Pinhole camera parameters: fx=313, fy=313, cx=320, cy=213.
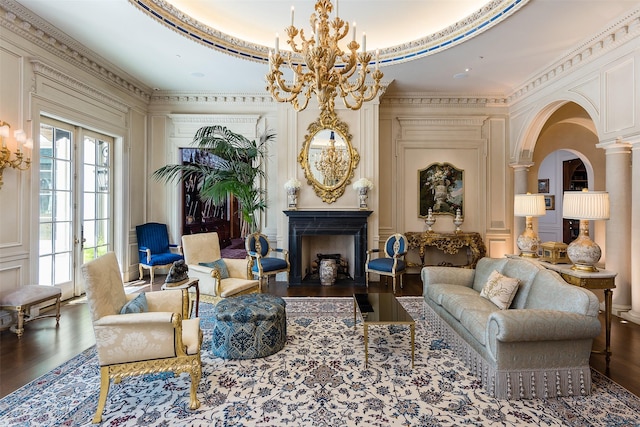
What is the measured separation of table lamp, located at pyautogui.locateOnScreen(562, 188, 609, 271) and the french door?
6.08m

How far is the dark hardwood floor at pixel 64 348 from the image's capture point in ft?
8.23

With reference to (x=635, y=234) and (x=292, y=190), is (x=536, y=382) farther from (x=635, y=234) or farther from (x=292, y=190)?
(x=292, y=190)

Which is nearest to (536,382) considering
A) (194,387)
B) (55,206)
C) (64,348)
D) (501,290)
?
(501,290)

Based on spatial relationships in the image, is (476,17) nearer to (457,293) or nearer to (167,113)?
(457,293)

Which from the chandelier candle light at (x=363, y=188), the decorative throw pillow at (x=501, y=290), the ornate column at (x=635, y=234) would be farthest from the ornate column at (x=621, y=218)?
the chandelier candle light at (x=363, y=188)

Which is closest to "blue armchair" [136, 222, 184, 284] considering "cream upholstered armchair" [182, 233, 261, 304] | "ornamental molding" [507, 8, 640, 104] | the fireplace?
"cream upholstered armchair" [182, 233, 261, 304]

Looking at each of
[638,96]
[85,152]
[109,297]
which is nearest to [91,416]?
[109,297]

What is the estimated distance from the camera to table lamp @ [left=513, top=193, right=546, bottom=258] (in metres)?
3.74

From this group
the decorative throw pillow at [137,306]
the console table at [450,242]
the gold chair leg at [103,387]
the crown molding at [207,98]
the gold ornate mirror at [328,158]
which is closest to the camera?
the gold chair leg at [103,387]

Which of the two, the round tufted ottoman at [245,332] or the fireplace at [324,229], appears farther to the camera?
the fireplace at [324,229]

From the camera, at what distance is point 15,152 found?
3496 mm

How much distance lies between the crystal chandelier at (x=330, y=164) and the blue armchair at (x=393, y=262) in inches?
56.5

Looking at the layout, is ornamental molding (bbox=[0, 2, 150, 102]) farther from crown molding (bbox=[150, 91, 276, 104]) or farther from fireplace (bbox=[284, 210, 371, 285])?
fireplace (bbox=[284, 210, 371, 285])

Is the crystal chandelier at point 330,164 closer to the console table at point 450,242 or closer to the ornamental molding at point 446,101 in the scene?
the ornamental molding at point 446,101
